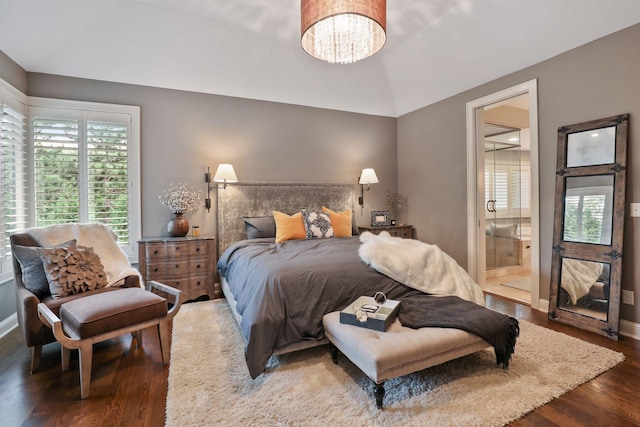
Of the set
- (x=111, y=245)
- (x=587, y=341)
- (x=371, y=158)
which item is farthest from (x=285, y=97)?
(x=587, y=341)

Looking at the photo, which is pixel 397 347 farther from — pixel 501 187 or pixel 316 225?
pixel 501 187

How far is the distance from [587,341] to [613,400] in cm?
91

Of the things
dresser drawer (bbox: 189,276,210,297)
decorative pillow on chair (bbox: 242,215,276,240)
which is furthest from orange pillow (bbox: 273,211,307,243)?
dresser drawer (bbox: 189,276,210,297)

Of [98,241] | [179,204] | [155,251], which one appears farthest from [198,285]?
[98,241]

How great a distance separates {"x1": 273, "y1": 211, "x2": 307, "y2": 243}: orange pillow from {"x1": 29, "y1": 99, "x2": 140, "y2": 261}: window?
1685 mm

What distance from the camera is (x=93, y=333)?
6.38 ft

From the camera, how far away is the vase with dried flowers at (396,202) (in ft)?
17.5

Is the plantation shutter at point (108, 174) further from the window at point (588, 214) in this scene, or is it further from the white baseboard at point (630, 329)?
the white baseboard at point (630, 329)

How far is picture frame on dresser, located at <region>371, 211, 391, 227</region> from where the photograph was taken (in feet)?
15.9

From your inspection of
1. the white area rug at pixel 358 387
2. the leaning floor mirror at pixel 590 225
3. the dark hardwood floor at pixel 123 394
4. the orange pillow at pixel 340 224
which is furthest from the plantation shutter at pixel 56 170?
the leaning floor mirror at pixel 590 225

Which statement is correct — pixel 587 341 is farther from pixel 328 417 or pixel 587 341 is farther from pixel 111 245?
pixel 111 245

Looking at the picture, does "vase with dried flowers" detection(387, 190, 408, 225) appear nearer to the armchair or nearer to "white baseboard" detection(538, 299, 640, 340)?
"white baseboard" detection(538, 299, 640, 340)

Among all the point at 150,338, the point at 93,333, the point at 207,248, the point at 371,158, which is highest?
the point at 371,158

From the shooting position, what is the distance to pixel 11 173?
304 centimetres
